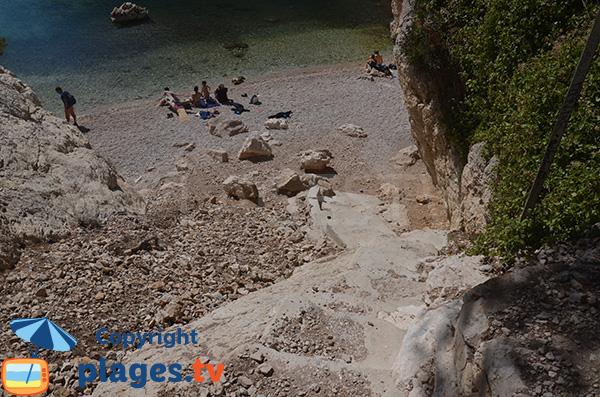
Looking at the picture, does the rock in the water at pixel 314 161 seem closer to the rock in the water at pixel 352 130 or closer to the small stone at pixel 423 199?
the rock in the water at pixel 352 130

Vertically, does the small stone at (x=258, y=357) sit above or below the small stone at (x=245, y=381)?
above

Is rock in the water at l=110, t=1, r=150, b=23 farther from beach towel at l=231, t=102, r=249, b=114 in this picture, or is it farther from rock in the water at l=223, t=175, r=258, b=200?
rock in the water at l=223, t=175, r=258, b=200

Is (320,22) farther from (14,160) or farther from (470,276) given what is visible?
(470,276)

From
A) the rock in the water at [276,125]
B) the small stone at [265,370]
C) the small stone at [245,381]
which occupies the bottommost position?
the rock in the water at [276,125]

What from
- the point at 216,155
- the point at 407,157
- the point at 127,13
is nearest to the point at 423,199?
the point at 407,157

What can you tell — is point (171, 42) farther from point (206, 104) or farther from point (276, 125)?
point (276, 125)

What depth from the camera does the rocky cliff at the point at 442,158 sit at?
25.4ft

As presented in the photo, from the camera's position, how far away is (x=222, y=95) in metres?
19.5

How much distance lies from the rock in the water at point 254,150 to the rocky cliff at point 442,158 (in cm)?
528

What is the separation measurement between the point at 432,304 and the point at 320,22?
101ft

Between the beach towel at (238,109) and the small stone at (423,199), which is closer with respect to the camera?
the small stone at (423,199)

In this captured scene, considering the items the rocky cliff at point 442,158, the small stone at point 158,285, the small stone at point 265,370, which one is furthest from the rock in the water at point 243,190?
the small stone at point 265,370

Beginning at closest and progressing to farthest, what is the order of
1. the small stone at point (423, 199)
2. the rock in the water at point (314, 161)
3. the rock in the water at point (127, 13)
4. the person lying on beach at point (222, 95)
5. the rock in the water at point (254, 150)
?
the small stone at point (423, 199), the rock in the water at point (314, 161), the rock in the water at point (254, 150), the person lying on beach at point (222, 95), the rock in the water at point (127, 13)

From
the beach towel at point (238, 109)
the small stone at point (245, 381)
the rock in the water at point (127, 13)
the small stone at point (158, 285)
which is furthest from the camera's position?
the rock in the water at point (127, 13)
